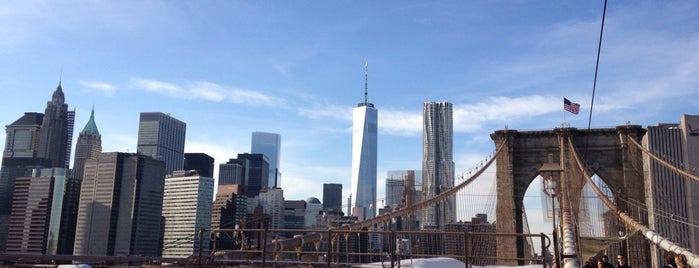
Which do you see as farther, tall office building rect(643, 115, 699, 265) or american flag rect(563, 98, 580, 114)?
tall office building rect(643, 115, 699, 265)

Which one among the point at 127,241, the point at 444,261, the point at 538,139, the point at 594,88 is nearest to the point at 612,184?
the point at 538,139

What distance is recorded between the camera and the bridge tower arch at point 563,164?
39875mm

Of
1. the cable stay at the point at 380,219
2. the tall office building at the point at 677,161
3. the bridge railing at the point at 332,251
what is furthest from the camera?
the tall office building at the point at 677,161

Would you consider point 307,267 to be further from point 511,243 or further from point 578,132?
point 578,132

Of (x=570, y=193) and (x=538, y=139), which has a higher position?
(x=538, y=139)

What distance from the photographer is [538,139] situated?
4266 centimetres

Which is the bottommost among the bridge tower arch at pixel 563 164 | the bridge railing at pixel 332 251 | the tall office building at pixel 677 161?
the bridge railing at pixel 332 251

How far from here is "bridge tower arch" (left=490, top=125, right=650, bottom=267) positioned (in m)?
39.9

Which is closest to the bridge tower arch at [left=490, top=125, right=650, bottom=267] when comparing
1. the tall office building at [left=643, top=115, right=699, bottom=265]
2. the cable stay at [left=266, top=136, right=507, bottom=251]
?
the cable stay at [left=266, top=136, right=507, bottom=251]

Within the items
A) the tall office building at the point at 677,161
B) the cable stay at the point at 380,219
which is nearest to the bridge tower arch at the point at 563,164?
the cable stay at the point at 380,219

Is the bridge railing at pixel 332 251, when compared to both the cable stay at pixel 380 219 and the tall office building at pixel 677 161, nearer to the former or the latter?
the cable stay at pixel 380 219

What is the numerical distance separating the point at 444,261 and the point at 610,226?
3205cm

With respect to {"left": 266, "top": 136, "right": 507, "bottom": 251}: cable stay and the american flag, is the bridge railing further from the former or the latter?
the american flag

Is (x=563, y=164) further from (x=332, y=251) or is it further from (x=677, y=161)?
(x=677, y=161)
